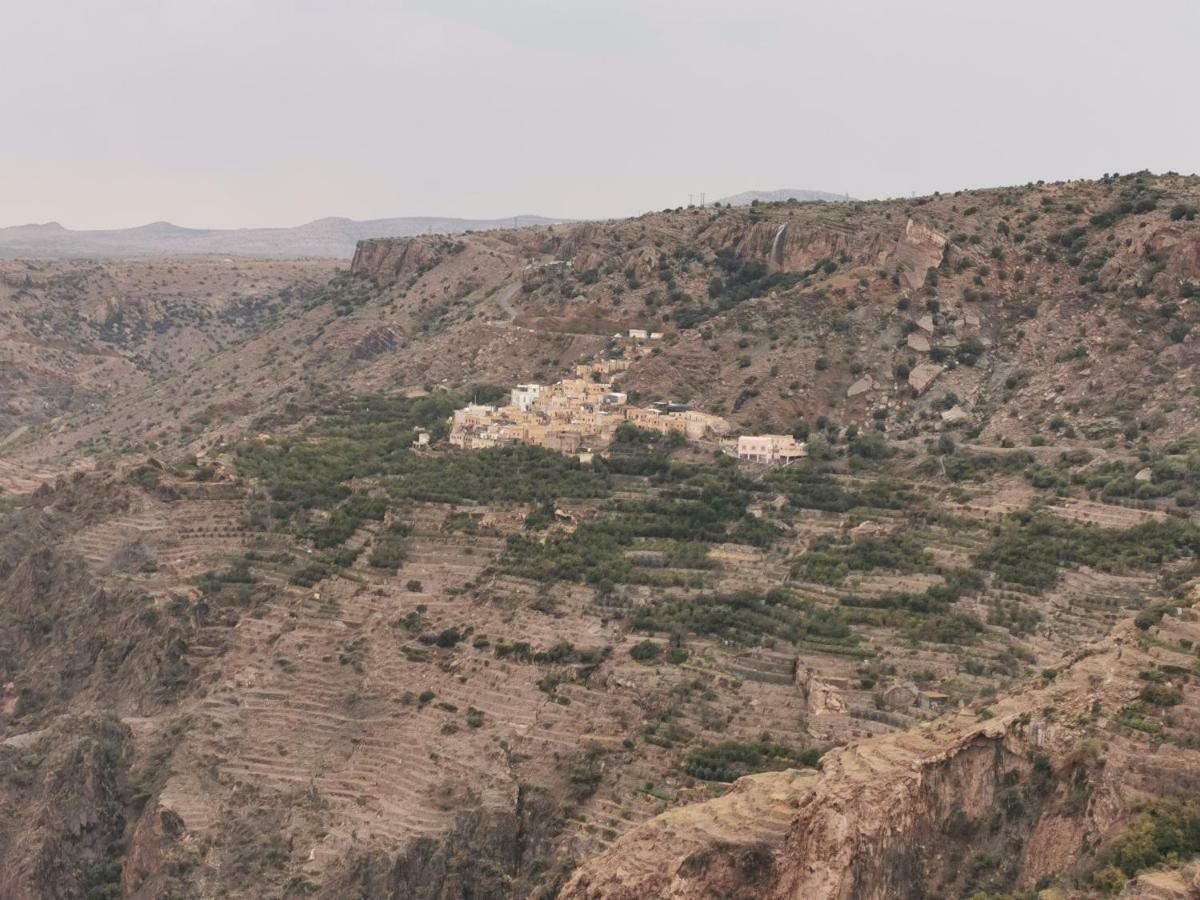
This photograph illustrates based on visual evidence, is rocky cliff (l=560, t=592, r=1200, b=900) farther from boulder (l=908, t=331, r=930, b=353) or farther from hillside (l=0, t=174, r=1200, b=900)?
boulder (l=908, t=331, r=930, b=353)

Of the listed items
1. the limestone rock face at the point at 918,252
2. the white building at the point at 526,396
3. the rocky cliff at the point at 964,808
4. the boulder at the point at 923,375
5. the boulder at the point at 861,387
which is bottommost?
the rocky cliff at the point at 964,808

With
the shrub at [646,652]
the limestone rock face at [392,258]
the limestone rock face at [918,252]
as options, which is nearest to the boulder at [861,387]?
the limestone rock face at [918,252]

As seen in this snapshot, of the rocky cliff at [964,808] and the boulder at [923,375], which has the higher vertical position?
the boulder at [923,375]

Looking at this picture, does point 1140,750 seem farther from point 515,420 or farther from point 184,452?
point 184,452

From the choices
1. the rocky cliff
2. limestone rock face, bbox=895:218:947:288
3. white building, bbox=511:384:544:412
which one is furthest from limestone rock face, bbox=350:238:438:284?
the rocky cliff

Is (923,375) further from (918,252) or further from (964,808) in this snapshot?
(964,808)

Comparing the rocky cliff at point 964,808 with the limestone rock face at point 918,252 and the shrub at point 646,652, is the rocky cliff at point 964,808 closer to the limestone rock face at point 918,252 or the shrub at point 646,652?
the shrub at point 646,652
